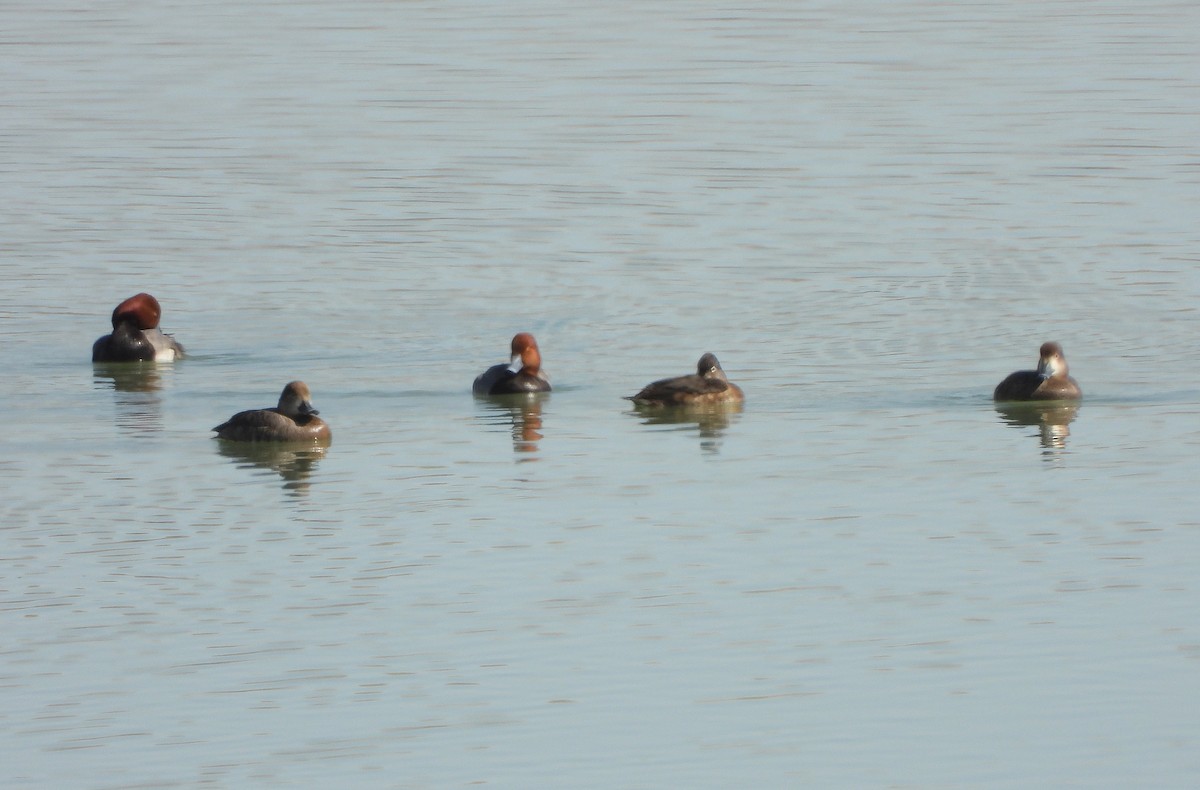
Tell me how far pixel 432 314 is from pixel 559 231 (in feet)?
12.7

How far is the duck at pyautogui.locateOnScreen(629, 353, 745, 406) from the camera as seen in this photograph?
17.7 meters

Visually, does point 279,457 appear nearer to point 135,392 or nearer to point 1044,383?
point 135,392

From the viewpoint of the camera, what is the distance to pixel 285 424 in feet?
55.2

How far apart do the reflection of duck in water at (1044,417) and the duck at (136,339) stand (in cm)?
752

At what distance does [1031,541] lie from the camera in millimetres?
13148

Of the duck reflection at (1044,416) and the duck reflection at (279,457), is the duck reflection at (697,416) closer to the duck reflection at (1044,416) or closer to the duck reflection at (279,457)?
the duck reflection at (1044,416)

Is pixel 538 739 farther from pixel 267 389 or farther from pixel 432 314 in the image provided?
pixel 432 314

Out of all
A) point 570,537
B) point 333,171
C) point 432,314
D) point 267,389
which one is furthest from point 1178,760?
point 333,171

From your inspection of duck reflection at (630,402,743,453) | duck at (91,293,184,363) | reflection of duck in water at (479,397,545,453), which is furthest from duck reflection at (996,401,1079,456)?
duck at (91,293,184,363)

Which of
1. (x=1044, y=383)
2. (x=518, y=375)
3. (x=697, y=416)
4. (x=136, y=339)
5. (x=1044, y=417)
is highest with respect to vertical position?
(x=136, y=339)

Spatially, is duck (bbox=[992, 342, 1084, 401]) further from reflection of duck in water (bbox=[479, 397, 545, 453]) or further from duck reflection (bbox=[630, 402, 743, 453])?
reflection of duck in water (bbox=[479, 397, 545, 453])

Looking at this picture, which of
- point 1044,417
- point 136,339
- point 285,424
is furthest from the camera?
point 136,339

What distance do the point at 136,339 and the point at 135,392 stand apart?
3.73 feet

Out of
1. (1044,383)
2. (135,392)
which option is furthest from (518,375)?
(1044,383)
